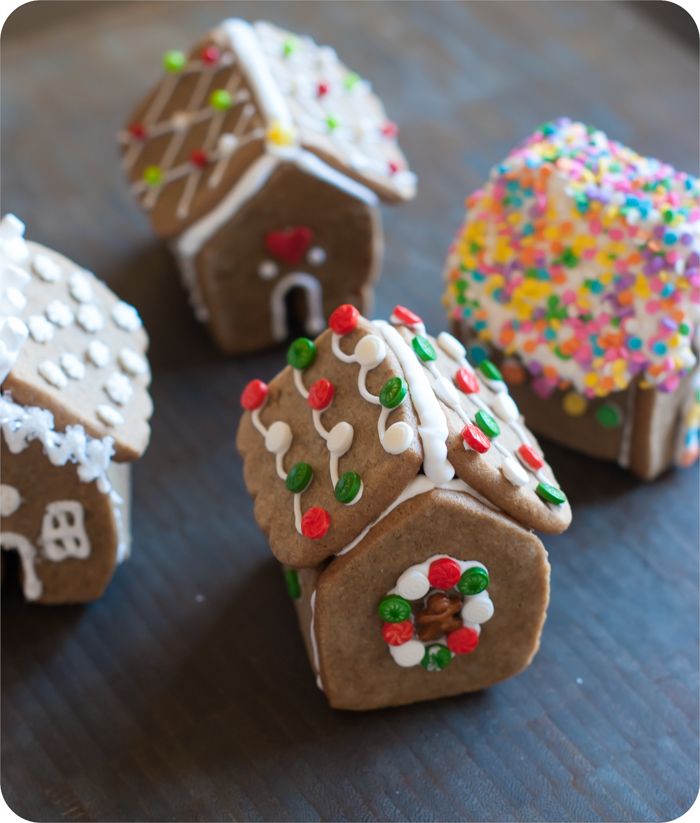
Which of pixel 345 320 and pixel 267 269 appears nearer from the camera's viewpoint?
pixel 345 320

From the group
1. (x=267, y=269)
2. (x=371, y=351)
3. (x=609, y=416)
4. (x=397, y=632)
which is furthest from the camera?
(x=267, y=269)

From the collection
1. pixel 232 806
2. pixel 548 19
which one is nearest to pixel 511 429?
pixel 232 806

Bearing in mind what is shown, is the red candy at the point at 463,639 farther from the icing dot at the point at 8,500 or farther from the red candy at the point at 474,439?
the icing dot at the point at 8,500

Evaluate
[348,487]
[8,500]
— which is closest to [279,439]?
[348,487]

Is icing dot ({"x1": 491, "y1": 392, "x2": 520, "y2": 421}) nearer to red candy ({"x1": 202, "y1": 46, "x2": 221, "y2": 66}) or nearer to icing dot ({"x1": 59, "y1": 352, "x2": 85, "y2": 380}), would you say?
icing dot ({"x1": 59, "y1": 352, "x2": 85, "y2": 380})

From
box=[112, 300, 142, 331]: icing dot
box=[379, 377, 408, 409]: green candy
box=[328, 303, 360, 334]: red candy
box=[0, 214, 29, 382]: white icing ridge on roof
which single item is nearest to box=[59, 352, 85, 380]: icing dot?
box=[0, 214, 29, 382]: white icing ridge on roof

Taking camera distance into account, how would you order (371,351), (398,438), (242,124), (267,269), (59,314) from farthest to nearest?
(267,269)
(242,124)
(59,314)
(371,351)
(398,438)

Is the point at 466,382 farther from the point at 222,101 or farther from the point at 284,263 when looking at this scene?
the point at 222,101
